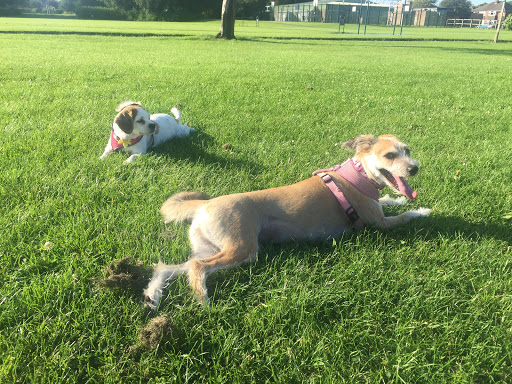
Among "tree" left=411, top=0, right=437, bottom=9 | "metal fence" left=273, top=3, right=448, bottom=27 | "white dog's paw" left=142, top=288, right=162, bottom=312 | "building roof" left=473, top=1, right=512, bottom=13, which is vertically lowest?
"white dog's paw" left=142, top=288, right=162, bottom=312

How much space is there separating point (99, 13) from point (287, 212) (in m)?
78.9

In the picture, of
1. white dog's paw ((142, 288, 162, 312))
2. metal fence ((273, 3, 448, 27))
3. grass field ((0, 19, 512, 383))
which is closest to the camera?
grass field ((0, 19, 512, 383))

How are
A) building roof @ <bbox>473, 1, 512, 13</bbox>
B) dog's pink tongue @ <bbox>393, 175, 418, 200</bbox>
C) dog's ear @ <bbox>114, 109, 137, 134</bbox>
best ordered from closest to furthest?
dog's pink tongue @ <bbox>393, 175, 418, 200</bbox> → dog's ear @ <bbox>114, 109, 137, 134</bbox> → building roof @ <bbox>473, 1, 512, 13</bbox>

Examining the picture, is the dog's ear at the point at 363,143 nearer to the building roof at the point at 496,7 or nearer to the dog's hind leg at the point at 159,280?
the dog's hind leg at the point at 159,280

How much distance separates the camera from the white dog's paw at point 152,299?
215 cm

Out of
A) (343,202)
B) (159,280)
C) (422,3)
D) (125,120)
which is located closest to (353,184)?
(343,202)

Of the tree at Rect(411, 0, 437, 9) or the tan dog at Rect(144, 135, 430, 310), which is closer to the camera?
the tan dog at Rect(144, 135, 430, 310)

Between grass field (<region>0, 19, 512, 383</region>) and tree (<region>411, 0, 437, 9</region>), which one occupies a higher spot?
tree (<region>411, 0, 437, 9</region>)

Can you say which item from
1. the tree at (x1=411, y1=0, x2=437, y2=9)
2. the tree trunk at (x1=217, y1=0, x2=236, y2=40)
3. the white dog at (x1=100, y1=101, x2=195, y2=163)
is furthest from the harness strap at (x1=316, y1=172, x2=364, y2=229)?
the tree at (x1=411, y1=0, x2=437, y2=9)

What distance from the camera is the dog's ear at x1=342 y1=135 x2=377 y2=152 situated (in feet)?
11.0

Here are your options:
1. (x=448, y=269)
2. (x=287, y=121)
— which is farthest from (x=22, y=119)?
(x=448, y=269)

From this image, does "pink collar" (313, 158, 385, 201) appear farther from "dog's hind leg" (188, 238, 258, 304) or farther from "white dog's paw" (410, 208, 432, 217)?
"dog's hind leg" (188, 238, 258, 304)

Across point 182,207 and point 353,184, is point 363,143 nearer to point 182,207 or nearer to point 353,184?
point 353,184

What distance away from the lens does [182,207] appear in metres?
2.97
